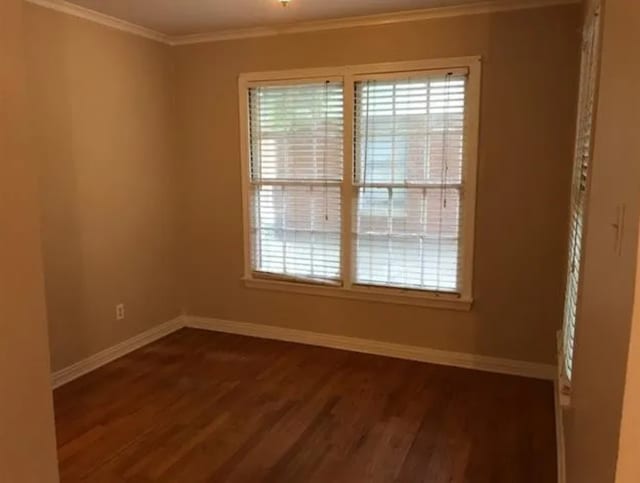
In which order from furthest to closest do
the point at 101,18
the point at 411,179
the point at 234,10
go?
the point at 411,179 → the point at 101,18 → the point at 234,10

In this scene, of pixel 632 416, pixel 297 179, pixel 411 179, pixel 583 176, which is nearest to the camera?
pixel 632 416

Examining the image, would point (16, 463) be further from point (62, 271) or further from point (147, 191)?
point (147, 191)

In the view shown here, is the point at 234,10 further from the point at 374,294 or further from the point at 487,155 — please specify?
the point at 374,294

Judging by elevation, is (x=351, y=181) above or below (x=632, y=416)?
above

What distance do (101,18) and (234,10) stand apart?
92cm

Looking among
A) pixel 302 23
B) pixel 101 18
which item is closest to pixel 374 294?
pixel 302 23

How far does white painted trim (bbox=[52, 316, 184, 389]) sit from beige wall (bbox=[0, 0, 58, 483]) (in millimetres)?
2198

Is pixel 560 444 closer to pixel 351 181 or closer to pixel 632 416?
pixel 632 416

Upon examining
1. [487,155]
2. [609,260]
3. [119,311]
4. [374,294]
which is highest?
[487,155]

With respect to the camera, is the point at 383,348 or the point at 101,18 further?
the point at 383,348

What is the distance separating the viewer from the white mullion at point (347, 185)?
381cm

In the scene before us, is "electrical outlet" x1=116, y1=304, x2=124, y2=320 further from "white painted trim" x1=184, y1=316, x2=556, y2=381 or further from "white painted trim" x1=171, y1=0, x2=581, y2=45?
"white painted trim" x1=171, y1=0, x2=581, y2=45

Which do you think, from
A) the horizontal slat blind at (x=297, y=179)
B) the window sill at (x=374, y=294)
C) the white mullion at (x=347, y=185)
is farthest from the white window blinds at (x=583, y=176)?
the horizontal slat blind at (x=297, y=179)

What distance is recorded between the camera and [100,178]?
3.77 metres
